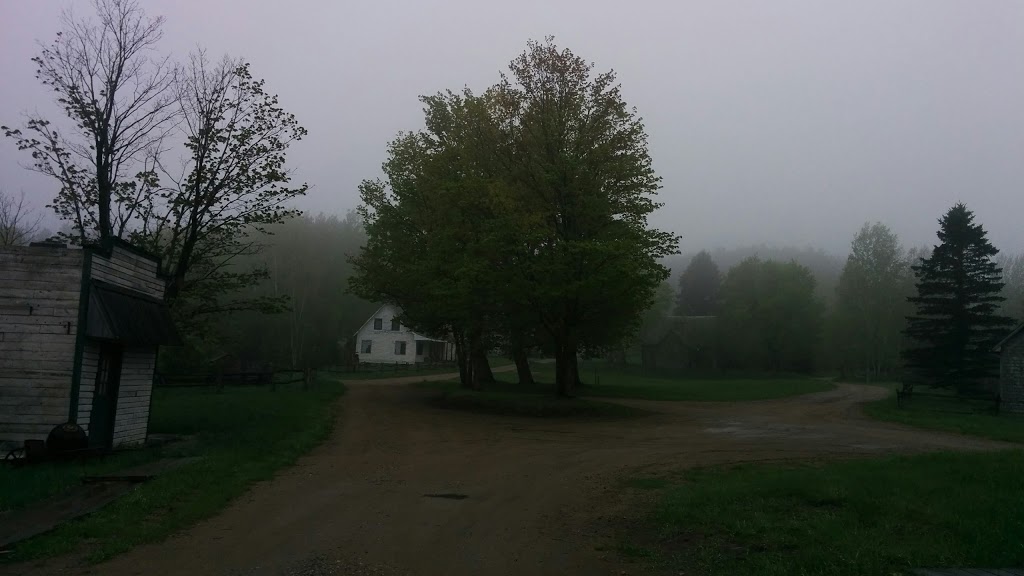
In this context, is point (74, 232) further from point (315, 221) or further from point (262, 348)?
point (315, 221)

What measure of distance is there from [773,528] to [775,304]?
63712 millimetres

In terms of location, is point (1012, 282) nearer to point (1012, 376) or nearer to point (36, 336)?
point (1012, 376)

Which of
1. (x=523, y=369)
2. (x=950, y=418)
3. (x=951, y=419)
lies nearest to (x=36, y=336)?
(x=523, y=369)

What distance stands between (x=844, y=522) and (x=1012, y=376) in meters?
32.7

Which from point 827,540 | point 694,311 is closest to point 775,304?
point 694,311

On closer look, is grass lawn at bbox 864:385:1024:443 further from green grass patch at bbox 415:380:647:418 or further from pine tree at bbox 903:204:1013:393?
green grass patch at bbox 415:380:647:418

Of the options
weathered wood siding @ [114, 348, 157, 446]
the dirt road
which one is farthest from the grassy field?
weathered wood siding @ [114, 348, 157, 446]

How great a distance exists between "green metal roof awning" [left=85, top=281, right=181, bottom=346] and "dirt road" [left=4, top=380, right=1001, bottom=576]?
15.1 feet

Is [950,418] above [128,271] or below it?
below

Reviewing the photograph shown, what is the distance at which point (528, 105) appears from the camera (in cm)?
2848

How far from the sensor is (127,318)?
14992 millimetres

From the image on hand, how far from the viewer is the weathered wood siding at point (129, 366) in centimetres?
1413

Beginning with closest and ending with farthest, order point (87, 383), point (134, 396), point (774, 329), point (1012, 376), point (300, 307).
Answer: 1. point (87, 383)
2. point (134, 396)
3. point (1012, 376)
4. point (300, 307)
5. point (774, 329)

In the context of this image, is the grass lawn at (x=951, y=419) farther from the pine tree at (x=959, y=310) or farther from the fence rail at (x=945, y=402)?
the pine tree at (x=959, y=310)
